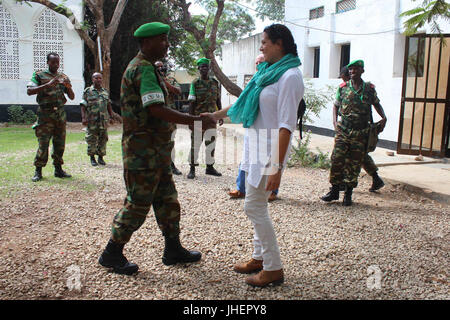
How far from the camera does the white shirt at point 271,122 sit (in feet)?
8.30

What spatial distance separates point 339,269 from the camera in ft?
10.5

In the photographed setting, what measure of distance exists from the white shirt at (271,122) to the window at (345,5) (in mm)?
9320

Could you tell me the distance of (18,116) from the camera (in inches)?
555

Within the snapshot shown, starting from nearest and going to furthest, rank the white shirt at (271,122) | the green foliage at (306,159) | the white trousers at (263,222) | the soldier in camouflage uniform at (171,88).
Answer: the white shirt at (271,122), the white trousers at (263,222), the soldier in camouflage uniform at (171,88), the green foliage at (306,159)

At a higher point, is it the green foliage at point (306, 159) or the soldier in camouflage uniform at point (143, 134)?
the soldier in camouflage uniform at point (143, 134)

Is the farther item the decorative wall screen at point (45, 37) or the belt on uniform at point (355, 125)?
the decorative wall screen at point (45, 37)

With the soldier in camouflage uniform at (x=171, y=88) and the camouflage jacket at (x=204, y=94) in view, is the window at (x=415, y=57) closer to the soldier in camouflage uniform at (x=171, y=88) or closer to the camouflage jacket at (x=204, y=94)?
the camouflage jacket at (x=204, y=94)

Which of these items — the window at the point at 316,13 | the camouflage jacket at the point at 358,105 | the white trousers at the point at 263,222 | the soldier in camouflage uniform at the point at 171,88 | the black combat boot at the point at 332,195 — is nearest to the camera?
the white trousers at the point at 263,222

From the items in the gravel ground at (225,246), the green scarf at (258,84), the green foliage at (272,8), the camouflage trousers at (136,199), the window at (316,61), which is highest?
the green foliage at (272,8)

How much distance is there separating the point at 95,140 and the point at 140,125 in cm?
486

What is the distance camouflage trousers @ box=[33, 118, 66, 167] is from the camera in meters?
5.92

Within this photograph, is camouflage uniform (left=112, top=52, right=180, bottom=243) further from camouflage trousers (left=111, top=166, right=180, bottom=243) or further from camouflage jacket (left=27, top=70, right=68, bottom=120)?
camouflage jacket (left=27, top=70, right=68, bottom=120)

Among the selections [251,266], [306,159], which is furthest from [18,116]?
[251,266]

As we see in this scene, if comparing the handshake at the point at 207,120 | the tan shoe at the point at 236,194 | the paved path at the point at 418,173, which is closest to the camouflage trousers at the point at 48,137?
the tan shoe at the point at 236,194
